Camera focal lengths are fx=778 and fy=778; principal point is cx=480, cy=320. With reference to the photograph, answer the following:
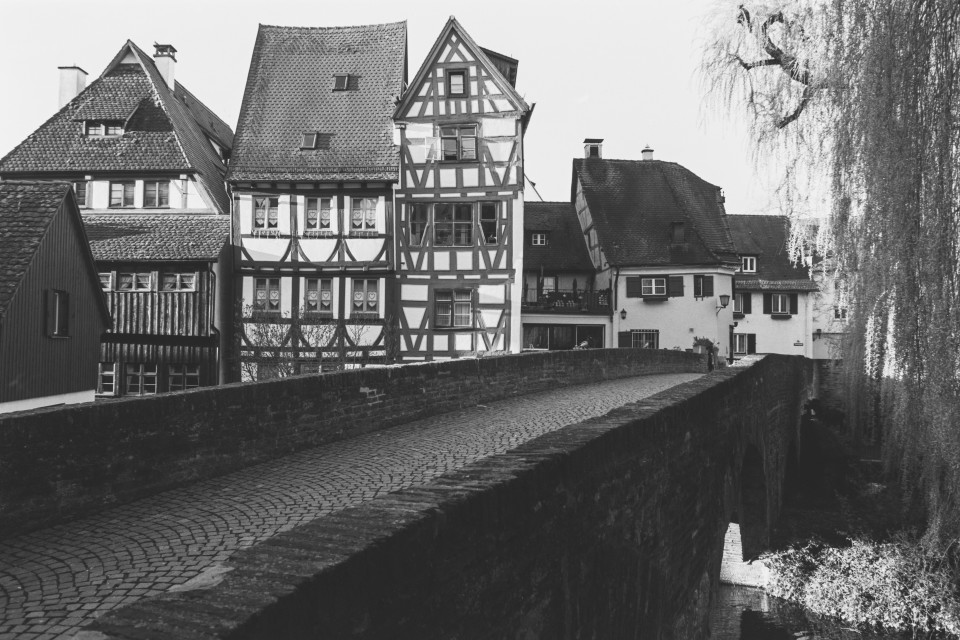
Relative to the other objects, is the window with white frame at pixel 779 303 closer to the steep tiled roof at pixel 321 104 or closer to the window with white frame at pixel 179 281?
the steep tiled roof at pixel 321 104

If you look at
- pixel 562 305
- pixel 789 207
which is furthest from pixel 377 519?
pixel 562 305

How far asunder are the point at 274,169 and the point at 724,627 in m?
18.4

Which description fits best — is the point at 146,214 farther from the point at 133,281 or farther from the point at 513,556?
the point at 513,556

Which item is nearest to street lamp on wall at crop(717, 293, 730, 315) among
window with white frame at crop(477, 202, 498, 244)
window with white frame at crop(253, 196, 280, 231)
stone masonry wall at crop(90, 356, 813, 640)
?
window with white frame at crop(477, 202, 498, 244)

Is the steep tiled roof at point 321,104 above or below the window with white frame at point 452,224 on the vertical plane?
above

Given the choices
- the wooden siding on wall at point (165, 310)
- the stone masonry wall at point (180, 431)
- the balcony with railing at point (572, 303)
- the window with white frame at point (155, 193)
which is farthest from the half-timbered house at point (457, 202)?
the stone masonry wall at point (180, 431)

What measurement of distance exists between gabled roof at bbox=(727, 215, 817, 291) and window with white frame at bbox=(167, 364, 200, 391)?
2733 cm

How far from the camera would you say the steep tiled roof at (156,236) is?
2333cm

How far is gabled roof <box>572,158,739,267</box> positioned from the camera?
34625mm

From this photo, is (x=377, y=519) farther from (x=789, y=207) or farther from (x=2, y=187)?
(x=2, y=187)

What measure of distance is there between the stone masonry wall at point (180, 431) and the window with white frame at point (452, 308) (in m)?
12.3

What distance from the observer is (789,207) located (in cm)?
1235

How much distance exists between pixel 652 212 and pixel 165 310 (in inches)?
878

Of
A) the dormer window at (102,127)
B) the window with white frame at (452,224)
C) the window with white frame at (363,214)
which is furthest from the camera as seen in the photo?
the dormer window at (102,127)
